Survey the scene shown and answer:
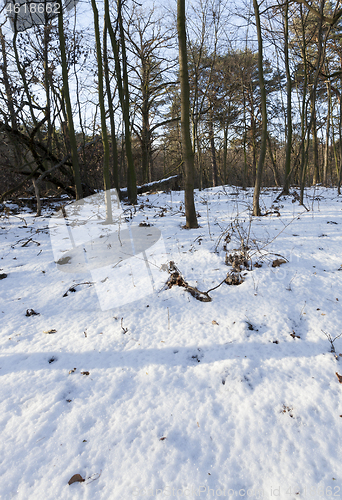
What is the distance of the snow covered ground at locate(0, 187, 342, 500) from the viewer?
1317 millimetres

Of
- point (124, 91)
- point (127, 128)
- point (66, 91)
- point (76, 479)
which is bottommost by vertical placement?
point (76, 479)

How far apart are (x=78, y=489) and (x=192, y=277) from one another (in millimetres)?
2307

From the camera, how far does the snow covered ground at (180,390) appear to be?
51.9 inches

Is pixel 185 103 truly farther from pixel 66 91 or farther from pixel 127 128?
pixel 127 128

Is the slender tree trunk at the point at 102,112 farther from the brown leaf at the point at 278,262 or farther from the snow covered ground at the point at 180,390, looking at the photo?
the brown leaf at the point at 278,262

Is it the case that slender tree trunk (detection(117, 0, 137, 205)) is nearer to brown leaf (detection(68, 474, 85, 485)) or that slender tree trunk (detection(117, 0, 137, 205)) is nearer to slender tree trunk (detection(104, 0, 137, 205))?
slender tree trunk (detection(104, 0, 137, 205))

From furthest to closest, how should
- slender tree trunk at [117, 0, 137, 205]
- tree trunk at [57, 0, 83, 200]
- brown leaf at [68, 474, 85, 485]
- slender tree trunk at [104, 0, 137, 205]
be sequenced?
slender tree trunk at [117, 0, 137, 205] < slender tree trunk at [104, 0, 137, 205] < tree trunk at [57, 0, 83, 200] < brown leaf at [68, 474, 85, 485]

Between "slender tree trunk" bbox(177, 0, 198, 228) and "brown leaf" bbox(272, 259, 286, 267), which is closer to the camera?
"brown leaf" bbox(272, 259, 286, 267)

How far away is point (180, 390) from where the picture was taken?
5.92ft

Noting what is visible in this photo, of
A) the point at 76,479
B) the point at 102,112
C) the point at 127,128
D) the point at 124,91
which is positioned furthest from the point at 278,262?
the point at 124,91

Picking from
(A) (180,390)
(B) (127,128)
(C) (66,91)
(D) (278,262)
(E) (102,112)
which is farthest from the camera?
(B) (127,128)

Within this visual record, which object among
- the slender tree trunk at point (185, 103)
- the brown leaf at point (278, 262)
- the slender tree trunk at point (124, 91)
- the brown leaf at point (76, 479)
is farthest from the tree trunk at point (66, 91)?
the brown leaf at point (76, 479)

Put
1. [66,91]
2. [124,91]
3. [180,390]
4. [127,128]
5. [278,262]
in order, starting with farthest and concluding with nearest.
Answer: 1. [124,91]
2. [127,128]
3. [66,91]
4. [278,262]
5. [180,390]

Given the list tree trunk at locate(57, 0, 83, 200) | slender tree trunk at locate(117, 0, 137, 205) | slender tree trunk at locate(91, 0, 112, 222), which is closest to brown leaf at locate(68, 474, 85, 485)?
slender tree trunk at locate(91, 0, 112, 222)
